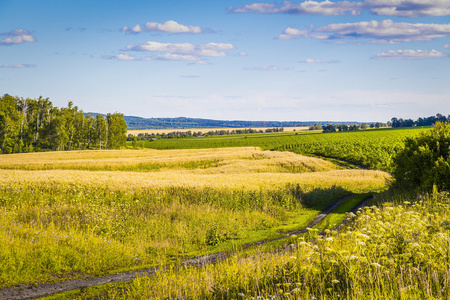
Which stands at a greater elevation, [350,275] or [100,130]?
[100,130]

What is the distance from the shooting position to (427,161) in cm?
2322

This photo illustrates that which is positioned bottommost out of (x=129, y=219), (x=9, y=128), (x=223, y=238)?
(x=223, y=238)

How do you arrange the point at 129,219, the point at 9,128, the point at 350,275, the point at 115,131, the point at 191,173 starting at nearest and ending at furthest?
the point at 350,275
the point at 129,219
the point at 191,173
the point at 9,128
the point at 115,131

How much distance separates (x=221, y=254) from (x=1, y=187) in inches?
637

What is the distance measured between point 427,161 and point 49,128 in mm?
106891

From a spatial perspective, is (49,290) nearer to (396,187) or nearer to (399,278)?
(399,278)

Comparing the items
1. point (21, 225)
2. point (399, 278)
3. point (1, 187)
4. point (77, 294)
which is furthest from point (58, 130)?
point (399, 278)

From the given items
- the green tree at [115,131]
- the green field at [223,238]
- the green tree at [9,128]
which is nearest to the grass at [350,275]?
the green field at [223,238]

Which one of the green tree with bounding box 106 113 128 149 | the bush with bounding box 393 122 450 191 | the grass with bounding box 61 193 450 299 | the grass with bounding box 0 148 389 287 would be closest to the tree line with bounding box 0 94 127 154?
the green tree with bounding box 106 113 128 149

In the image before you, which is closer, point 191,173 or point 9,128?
point 191,173

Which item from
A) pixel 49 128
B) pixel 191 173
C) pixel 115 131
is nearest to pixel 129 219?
pixel 191 173

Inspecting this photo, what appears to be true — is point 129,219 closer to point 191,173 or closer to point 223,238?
point 223,238

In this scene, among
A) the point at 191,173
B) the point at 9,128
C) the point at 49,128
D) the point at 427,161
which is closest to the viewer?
the point at 427,161

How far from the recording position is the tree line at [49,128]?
318 ft
